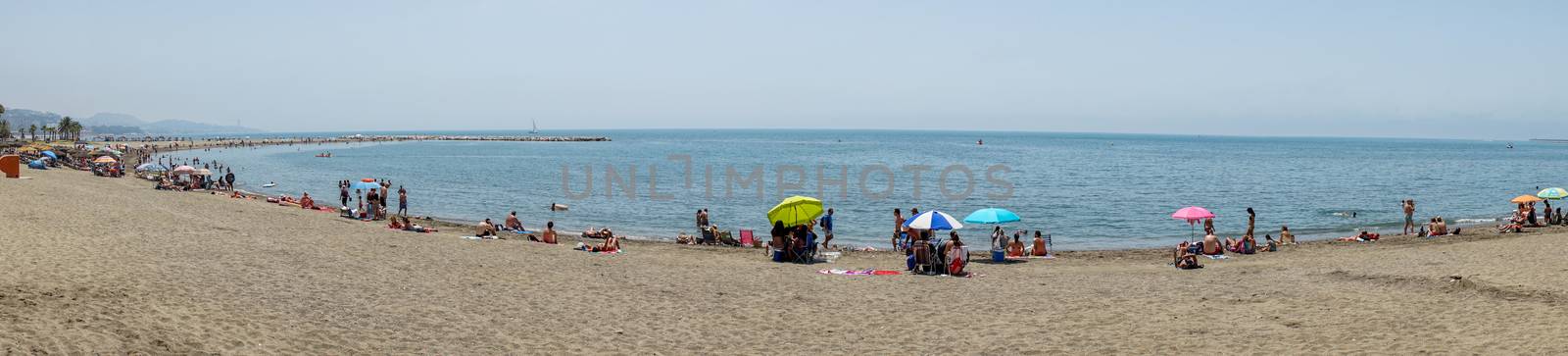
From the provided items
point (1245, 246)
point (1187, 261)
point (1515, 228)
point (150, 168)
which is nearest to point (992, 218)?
point (1187, 261)

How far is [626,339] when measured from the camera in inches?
401

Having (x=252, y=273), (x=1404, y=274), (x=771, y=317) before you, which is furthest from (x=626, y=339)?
(x=1404, y=274)

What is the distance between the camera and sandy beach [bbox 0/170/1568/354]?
376 inches

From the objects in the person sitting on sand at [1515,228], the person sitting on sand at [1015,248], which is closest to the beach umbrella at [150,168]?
the person sitting on sand at [1015,248]

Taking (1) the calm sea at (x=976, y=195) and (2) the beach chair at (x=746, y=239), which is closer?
(2) the beach chair at (x=746, y=239)

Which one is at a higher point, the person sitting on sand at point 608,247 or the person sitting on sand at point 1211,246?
the person sitting on sand at point 1211,246

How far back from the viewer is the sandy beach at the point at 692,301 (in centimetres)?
955

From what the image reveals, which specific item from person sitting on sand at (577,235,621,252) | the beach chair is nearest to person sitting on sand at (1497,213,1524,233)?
the beach chair

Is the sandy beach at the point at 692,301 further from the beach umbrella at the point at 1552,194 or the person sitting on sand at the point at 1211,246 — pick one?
the beach umbrella at the point at 1552,194

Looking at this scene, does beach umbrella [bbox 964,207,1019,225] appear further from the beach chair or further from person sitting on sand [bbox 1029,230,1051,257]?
the beach chair

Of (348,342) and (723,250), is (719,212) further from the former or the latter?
(348,342)

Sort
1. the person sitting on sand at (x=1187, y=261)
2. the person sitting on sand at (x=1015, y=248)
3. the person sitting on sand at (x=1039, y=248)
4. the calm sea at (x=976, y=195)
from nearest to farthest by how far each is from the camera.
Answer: the person sitting on sand at (x=1187, y=261) → the person sitting on sand at (x=1015, y=248) → the person sitting on sand at (x=1039, y=248) → the calm sea at (x=976, y=195)

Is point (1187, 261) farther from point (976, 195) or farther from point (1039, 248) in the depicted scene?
Answer: point (976, 195)

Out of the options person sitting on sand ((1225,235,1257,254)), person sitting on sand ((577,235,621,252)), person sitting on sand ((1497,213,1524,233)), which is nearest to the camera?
person sitting on sand ((577,235,621,252))
